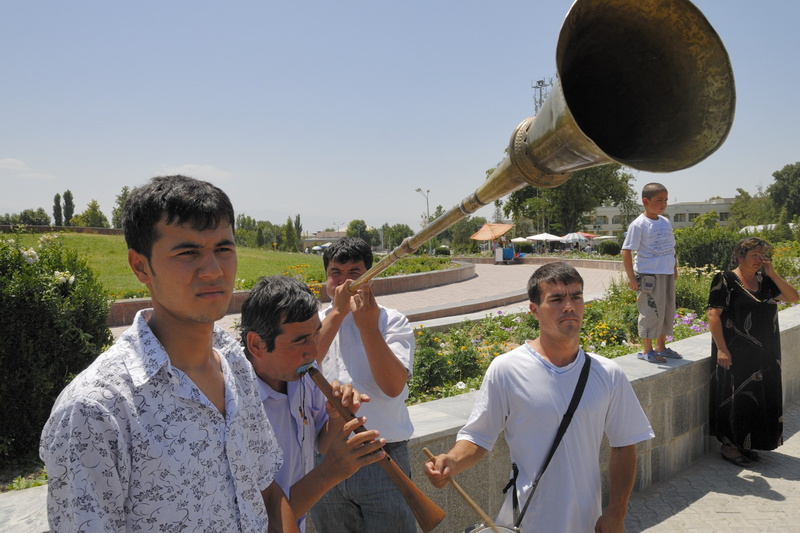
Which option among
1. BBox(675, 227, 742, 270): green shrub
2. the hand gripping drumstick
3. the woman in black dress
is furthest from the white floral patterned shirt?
BBox(675, 227, 742, 270): green shrub

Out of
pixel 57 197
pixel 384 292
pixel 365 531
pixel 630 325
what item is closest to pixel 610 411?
pixel 365 531

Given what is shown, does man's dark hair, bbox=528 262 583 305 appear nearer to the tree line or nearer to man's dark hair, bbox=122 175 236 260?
man's dark hair, bbox=122 175 236 260

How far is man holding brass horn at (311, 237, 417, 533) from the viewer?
2338 mm

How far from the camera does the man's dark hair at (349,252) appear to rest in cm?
270

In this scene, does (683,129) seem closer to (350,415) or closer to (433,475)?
(350,415)

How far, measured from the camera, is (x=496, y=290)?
17.9 meters

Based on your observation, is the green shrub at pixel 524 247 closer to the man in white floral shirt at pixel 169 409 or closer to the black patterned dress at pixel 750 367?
the black patterned dress at pixel 750 367

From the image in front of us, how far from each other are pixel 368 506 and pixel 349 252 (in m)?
1.13

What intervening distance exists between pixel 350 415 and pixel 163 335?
70 cm

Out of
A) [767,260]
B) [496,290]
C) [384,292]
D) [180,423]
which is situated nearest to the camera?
[180,423]

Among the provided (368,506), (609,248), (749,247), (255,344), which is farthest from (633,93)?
(609,248)

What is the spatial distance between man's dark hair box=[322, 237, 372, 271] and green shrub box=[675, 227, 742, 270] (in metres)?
16.4

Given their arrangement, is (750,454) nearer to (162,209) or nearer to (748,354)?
(748,354)

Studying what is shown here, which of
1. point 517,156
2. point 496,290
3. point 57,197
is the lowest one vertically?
point 496,290
